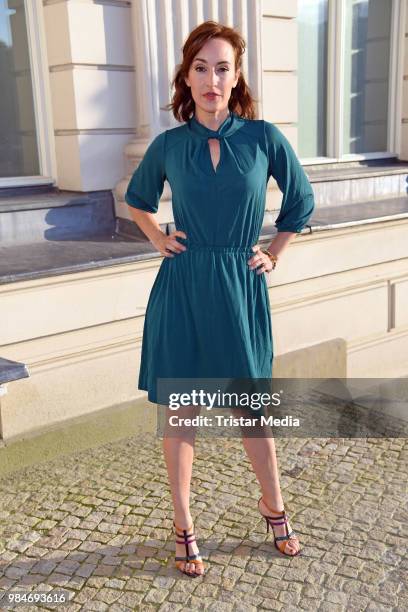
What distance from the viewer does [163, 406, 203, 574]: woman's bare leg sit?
2705 mm

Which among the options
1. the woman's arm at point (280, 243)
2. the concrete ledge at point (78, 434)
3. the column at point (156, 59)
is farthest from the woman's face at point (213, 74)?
the concrete ledge at point (78, 434)

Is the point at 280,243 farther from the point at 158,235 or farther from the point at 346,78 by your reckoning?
the point at 346,78

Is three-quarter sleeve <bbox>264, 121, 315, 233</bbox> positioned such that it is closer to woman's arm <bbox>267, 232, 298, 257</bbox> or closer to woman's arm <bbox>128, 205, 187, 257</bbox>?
woman's arm <bbox>267, 232, 298, 257</bbox>

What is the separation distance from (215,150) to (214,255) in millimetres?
390

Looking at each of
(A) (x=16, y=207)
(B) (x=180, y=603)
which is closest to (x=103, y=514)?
(B) (x=180, y=603)

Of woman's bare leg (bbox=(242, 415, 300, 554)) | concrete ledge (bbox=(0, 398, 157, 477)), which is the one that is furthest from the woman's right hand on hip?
concrete ledge (bbox=(0, 398, 157, 477))

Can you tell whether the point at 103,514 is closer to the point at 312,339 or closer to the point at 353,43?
the point at 312,339

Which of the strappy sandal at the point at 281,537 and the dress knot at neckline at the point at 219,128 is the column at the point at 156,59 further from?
the strappy sandal at the point at 281,537

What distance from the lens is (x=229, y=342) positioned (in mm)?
2627

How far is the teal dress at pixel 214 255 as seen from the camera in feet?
8.38

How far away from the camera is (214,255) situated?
2.62 meters

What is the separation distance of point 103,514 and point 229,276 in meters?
1.33

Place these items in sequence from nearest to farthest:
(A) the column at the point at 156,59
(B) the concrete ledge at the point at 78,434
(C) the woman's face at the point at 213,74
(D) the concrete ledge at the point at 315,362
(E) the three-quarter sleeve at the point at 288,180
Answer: (C) the woman's face at the point at 213,74 → (E) the three-quarter sleeve at the point at 288,180 → (B) the concrete ledge at the point at 78,434 → (A) the column at the point at 156,59 → (D) the concrete ledge at the point at 315,362

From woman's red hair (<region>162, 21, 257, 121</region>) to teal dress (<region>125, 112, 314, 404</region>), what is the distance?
0.10 m
